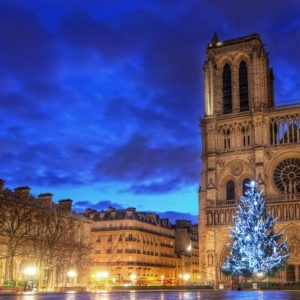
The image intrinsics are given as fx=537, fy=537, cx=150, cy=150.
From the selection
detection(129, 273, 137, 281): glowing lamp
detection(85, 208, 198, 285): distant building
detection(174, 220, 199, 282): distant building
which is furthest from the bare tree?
detection(174, 220, 199, 282): distant building

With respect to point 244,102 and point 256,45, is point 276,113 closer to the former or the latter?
point 244,102

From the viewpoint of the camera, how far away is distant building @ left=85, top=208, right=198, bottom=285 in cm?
8412

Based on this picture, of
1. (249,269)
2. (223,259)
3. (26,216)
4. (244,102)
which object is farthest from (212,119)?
(26,216)

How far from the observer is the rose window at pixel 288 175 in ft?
214

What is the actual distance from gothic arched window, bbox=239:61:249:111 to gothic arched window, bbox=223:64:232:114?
1586mm

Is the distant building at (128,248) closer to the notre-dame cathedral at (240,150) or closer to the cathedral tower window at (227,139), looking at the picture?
the notre-dame cathedral at (240,150)

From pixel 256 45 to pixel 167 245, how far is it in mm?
43015

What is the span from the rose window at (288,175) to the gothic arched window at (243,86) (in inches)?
381

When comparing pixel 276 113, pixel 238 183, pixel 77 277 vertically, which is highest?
pixel 276 113

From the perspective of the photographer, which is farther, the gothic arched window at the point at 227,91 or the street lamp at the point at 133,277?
the street lamp at the point at 133,277

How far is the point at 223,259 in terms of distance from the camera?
65438mm

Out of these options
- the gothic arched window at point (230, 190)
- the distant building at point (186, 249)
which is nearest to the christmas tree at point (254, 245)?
the gothic arched window at point (230, 190)

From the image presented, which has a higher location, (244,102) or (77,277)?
(244,102)

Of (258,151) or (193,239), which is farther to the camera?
(193,239)
